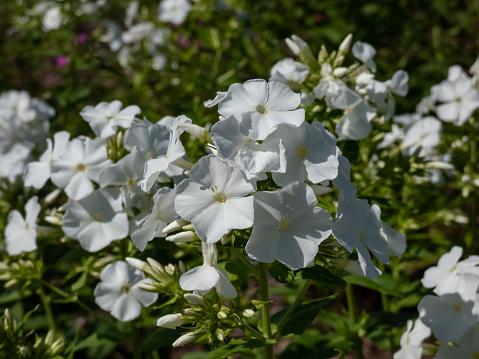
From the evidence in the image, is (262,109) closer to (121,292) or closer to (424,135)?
(121,292)

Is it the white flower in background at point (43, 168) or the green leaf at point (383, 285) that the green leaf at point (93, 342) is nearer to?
the white flower in background at point (43, 168)

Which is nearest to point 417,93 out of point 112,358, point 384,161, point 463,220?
point 463,220

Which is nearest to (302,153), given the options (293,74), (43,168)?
(293,74)

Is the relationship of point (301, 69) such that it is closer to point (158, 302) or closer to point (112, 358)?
point (158, 302)

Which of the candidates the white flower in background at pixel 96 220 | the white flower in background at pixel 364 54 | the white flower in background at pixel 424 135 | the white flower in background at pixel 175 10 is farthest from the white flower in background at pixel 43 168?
the white flower in background at pixel 175 10

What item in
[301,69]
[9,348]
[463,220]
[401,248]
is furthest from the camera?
[463,220]

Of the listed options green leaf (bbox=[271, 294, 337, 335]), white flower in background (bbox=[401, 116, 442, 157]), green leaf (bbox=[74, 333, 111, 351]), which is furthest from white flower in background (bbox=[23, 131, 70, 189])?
white flower in background (bbox=[401, 116, 442, 157])
